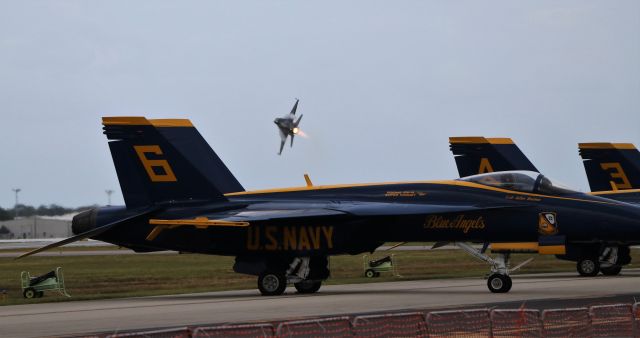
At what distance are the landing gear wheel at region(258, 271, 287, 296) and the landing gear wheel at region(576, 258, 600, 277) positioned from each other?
10.4 meters

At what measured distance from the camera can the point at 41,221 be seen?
415ft

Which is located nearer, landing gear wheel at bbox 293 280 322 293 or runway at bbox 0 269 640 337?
runway at bbox 0 269 640 337

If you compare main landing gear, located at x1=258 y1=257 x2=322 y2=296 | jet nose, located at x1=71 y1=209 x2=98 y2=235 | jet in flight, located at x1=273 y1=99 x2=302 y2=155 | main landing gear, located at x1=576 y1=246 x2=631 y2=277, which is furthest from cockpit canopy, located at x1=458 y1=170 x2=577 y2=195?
jet in flight, located at x1=273 y1=99 x2=302 y2=155

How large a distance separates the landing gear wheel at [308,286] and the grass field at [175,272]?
3.06 m

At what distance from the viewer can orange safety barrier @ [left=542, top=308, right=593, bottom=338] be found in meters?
12.0

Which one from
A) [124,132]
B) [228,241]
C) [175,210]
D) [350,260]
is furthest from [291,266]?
[350,260]

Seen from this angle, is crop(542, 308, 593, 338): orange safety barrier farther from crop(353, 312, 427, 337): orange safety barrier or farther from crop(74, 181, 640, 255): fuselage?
crop(74, 181, 640, 255): fuselage

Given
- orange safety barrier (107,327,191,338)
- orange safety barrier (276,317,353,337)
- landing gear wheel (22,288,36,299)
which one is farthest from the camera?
landing gear wheel (22,288,36,299)

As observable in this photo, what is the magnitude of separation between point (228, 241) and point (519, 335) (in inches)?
453

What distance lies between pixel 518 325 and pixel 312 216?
9551 millimetres

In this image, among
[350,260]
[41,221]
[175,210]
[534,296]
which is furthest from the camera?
[41,221]

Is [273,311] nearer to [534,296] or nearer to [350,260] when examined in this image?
[534,296]

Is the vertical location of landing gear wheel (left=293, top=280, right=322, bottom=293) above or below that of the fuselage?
below

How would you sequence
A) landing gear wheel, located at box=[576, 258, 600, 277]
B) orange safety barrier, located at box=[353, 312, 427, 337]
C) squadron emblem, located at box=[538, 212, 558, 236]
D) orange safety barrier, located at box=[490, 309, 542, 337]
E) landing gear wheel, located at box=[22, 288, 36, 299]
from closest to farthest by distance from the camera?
1. orange safety barrier, located at box=[353, 312, 427, 337]
2. orange safety barrier, located at box=[490, 309, 542, 337]
3. squadron emblem, located at box=[538, 212, 558, 236]
4. landing gear wheel, located at box=[22, 288, 36, 299]
5. landing gear wheel, located at box=[576, 258, 600, 277]
